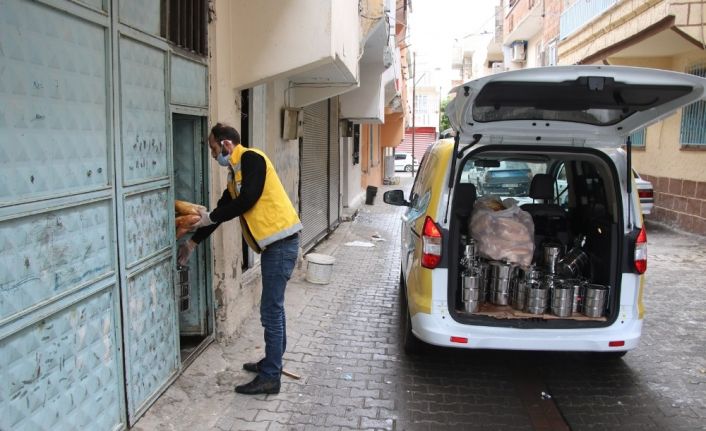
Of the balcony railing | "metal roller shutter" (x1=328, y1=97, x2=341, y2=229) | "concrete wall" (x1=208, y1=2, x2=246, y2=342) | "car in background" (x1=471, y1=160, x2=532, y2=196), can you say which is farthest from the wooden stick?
the balcony railing

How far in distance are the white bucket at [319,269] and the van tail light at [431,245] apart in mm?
3103

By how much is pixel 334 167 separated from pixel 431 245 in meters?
7.57

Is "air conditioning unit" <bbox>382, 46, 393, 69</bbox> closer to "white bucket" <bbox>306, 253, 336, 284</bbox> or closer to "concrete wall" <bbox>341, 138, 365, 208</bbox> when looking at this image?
"concrete wall" <bbox>341, 138, 365, 208</bbox>

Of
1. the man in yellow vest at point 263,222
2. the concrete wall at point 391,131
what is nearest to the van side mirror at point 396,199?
the man in yellow vest at point 263,222

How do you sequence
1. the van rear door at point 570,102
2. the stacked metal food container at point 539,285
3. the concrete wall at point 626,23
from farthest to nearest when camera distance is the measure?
the concrete wall at point 626,23 < the stacked metal food container at point 539,285 < the van rear door at point 570,102

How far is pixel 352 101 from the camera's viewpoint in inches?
485

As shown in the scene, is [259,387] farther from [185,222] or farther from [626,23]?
[626,23]

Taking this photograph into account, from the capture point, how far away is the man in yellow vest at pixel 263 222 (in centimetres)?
367

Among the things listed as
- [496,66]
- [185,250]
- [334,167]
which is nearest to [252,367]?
[185,250]

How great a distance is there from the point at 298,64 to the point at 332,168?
248 inches

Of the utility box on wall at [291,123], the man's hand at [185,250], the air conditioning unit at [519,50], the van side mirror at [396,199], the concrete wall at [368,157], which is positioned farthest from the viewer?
the air conditioning unit at [519,50]

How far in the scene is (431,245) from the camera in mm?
3982

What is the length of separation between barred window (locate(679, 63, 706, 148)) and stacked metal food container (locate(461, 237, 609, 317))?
776 cm

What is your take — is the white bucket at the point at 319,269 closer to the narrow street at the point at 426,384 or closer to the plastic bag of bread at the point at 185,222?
the narrow street at the point at 426,384
